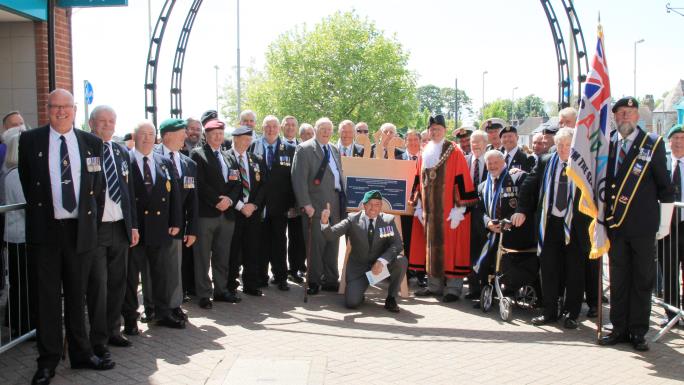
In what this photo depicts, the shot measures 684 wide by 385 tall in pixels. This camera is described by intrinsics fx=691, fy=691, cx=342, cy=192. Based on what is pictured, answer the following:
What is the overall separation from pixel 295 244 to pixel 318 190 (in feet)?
3.56

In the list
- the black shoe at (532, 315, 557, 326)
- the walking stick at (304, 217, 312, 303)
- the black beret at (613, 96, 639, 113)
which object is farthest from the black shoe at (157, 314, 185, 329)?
the black beret at (613, 96, 639, 113)

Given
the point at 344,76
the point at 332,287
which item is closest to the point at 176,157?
the point at 332,287

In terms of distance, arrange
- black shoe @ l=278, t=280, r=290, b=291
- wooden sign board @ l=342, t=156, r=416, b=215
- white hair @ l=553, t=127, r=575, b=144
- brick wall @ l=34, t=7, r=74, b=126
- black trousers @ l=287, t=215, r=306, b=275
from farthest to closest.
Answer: brick wall @ l=34, t=7, r=74, b=126, black trousers @ l=287, t=215, r=306, b=275, wooden sign board @ l=342, t=156, r=416, b=215, black shoe @ l=278, t=280, r=290, b=291, white hair @ l=553, t=127, r=575, b=144

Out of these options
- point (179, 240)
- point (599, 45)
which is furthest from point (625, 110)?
point (179, 240)

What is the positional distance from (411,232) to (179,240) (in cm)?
349

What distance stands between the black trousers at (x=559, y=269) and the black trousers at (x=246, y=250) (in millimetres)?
3334

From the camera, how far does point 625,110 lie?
20.0 ft

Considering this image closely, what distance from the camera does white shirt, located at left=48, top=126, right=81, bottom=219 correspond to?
16.2 ft

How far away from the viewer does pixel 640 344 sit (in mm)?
5977

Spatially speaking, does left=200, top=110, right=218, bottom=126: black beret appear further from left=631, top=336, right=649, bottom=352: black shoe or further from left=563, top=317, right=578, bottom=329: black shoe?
left=631, top=336, right=649, bottom=352: black shoe

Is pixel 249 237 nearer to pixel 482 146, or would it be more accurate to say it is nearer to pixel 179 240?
pixel 179 240

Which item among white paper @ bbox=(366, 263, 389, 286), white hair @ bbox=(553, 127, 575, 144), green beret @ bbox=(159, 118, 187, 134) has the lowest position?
white paper @ bbox=(366, 263, 389, 286)

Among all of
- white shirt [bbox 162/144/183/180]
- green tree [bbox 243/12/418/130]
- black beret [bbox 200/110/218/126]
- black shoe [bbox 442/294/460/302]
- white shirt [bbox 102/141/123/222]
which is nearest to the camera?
white shirt [bbox 102/141/123/222]

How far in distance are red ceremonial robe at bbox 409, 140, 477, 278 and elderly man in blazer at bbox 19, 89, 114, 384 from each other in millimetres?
4420
